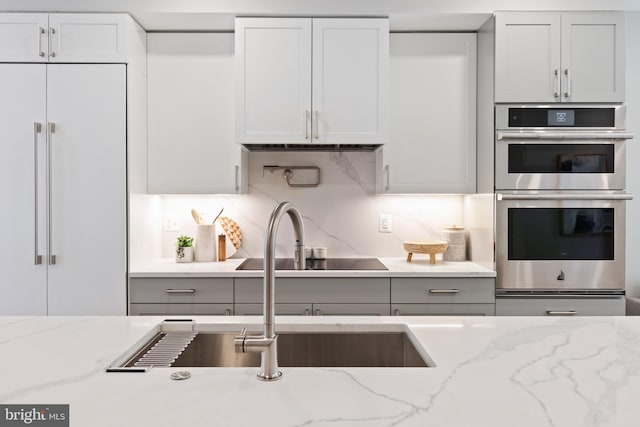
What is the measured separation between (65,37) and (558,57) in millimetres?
2728

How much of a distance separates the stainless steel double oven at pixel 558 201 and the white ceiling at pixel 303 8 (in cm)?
57

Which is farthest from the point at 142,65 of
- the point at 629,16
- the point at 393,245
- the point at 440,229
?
the point at 629,16

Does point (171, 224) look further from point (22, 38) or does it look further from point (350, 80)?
point (350, 80)

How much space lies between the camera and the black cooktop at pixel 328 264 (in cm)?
267

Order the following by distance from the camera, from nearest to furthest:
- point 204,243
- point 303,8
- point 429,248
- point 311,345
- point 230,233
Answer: point 311,345 < point 303,8 < point 429,248 < point 204,243 < point 230,233

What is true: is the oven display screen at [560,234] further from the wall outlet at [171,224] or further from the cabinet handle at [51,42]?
the cabinet handle at [51,42]

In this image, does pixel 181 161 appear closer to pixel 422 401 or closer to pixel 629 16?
pixel 422 401

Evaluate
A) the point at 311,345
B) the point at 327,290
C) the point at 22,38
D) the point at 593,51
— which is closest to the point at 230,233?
the point at 327,290

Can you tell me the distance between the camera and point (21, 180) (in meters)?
2.54

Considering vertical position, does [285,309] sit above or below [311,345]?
below

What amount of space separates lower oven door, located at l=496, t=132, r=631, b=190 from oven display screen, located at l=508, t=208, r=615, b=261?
140mm

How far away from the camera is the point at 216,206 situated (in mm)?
3127

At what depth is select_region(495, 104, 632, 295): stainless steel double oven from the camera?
257 cm

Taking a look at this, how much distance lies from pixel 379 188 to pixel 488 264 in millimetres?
787
